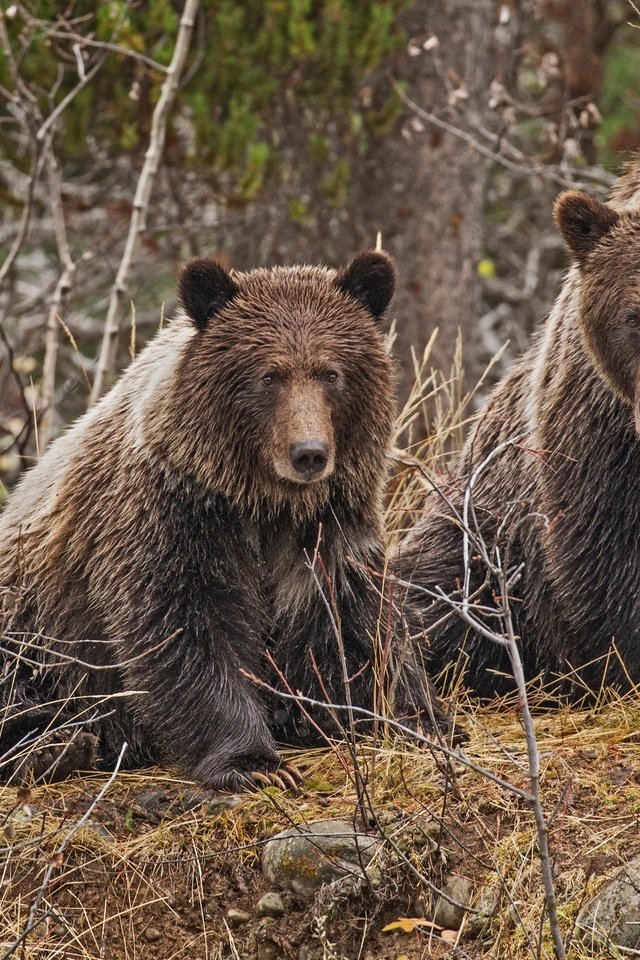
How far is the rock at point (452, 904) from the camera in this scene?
4445 mm

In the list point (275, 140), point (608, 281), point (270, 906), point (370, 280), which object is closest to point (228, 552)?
point (370, 280)

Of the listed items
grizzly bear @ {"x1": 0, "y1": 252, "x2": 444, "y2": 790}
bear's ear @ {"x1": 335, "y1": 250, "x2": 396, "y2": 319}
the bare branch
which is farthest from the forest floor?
the bare branch

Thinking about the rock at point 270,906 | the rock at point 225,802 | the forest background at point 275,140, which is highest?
the forest background at point 275,140

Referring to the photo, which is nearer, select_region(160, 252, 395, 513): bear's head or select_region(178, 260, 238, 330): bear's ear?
select_region(160, 252, 395, 513): bear's head

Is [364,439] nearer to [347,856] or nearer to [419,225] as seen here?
[347,856]

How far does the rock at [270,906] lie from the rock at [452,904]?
520 millimetres

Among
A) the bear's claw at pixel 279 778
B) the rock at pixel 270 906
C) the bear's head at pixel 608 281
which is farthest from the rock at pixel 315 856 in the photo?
the bear's head at pixel 608 281

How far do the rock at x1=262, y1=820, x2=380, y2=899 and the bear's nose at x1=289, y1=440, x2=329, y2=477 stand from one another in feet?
3.88

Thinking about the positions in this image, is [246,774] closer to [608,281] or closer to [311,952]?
[311,952]

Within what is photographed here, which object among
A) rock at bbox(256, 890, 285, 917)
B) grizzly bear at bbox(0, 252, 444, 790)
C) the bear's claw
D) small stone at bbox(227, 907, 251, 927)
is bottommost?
small stone at bbox(227, 907, 251, 927)

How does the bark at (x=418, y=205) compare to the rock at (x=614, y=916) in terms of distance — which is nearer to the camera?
the rock at (x=614, y=916)

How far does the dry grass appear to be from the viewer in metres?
4.43

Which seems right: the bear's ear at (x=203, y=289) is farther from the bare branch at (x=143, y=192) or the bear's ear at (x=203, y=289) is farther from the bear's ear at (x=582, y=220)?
the bare branch at (x=143, y=192)

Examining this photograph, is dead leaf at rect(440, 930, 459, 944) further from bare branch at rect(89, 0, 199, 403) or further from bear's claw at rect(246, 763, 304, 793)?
bare branch at rect(89, 0, 199, 403)
